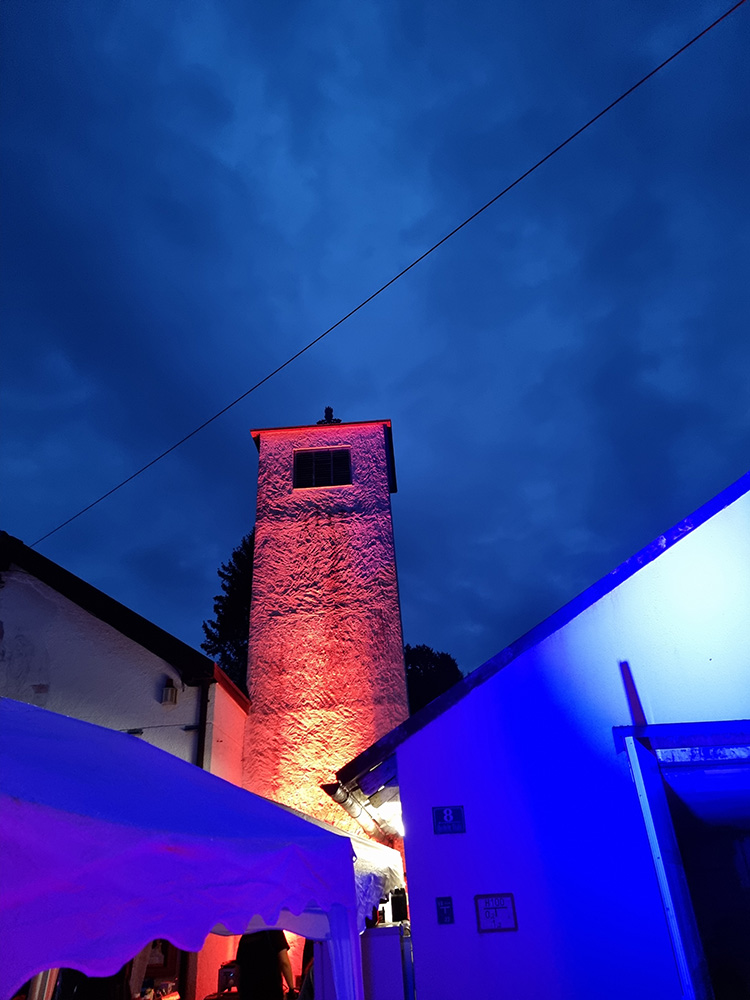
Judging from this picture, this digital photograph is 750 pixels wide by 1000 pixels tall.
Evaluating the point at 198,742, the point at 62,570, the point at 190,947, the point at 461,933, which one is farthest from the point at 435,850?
the point at 62,570

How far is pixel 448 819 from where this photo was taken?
19.0ft

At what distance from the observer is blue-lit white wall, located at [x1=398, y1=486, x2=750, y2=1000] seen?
516 cm

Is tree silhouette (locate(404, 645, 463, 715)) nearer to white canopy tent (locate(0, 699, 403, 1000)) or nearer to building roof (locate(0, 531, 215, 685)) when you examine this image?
building roof (locate(0, 531, 215, 685))

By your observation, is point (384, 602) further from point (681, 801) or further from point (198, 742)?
point (681, 801)

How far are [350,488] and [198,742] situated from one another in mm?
5926

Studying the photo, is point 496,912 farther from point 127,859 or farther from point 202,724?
point 202,724

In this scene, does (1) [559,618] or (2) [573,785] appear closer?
(2) [573,785]

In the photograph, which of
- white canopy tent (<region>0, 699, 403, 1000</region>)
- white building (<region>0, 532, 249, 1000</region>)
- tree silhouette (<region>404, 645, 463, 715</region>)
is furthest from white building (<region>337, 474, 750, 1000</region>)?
tree silhouette (<region>404, 645, 463, 715</region>)

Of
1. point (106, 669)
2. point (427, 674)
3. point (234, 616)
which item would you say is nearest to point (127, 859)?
point (106, 669)

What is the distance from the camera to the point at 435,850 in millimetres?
5691

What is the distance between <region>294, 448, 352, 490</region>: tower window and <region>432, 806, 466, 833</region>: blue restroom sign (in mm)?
8154

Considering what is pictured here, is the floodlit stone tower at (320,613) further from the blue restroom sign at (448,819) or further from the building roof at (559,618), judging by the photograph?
the blue restroom sign at (448,819)

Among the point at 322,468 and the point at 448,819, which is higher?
the point at 322,468

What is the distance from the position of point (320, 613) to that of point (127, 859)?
30.0ft
